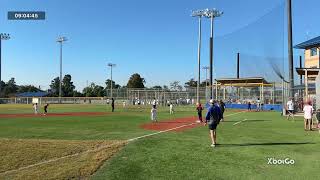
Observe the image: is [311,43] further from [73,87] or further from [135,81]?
[73,87]

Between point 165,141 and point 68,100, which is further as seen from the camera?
point 68,100

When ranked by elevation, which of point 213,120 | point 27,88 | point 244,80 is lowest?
point 213,120

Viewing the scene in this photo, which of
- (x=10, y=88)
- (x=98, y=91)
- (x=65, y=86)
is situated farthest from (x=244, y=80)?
(x=10, y=88)

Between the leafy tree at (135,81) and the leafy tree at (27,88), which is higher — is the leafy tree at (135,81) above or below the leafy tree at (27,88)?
above

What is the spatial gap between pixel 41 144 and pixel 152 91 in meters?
63.7

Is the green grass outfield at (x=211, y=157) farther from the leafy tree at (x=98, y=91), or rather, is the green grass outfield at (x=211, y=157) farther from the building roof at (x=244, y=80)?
the leafy tree at (x=98, y=91)

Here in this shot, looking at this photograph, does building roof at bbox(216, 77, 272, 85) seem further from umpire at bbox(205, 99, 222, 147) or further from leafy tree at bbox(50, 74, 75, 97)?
leafy tree at bbox(50, 74, 75, 97)

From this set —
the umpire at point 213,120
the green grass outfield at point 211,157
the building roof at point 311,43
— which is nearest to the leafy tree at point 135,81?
the building roof at point 311,43

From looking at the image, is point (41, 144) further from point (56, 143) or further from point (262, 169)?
point (262, 169)

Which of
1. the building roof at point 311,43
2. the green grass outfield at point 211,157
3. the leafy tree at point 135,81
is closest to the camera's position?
the green grass outfield at point 211,157

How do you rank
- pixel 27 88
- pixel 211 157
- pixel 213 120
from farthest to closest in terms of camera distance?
1. pixel 27 88
2. pixel 213 120
3. pixel 211 157

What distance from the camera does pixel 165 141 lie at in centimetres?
1806

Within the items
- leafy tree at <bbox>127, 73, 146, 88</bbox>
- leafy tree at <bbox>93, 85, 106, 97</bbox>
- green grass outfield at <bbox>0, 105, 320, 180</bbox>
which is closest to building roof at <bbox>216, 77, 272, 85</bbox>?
green grass outfield at <bbox>0, 105, 320, 180</bbox>

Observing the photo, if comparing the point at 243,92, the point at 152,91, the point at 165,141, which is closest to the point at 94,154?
the point at 165,141
